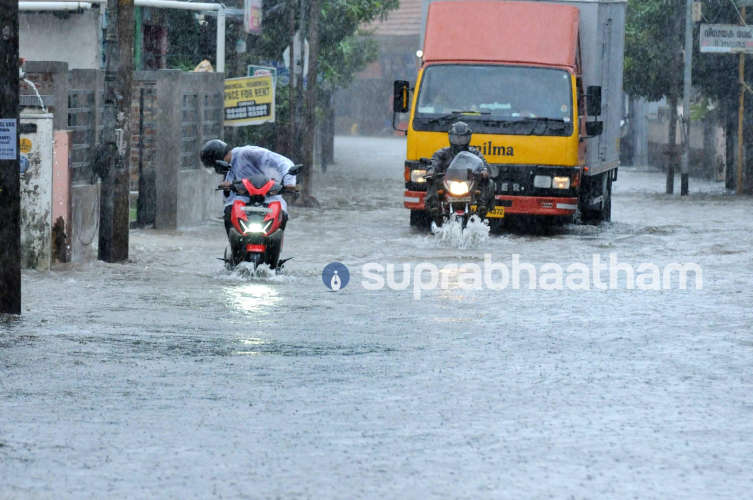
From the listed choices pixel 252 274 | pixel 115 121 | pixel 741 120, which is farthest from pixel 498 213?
pixel 741 120

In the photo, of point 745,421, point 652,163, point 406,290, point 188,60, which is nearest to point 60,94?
point 406,290

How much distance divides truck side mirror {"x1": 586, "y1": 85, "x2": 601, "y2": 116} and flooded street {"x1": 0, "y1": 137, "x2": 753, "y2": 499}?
18.3ft

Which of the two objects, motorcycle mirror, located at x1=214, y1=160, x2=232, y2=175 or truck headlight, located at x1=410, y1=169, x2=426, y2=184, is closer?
motorcycle mirror, located at x1=214, y1=160, x2=232, y2=175

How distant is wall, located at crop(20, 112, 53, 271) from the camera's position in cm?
1599

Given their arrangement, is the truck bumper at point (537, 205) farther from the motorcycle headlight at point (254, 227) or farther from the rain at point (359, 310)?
the motorcycle headlight at point (254, 227)

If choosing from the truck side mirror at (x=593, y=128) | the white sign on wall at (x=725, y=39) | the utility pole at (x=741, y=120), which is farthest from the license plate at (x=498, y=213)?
the utility pole at (x=741, y=120)

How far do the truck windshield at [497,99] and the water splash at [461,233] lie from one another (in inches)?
73.1

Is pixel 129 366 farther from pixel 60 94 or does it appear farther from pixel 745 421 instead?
pixel 60 94

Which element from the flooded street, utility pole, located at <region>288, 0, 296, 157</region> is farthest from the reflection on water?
utility pole, located at <region>288, 0, 296, 157</region>

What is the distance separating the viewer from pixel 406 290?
49.8ft

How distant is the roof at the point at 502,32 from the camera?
73.9 ft

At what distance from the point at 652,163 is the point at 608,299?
39357 millimetres

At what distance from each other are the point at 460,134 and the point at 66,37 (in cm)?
813

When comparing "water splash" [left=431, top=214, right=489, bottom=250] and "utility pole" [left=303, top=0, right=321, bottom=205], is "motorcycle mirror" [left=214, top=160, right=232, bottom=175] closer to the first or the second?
"water splash" [left=431, top=214, right=489, bottom=250]
